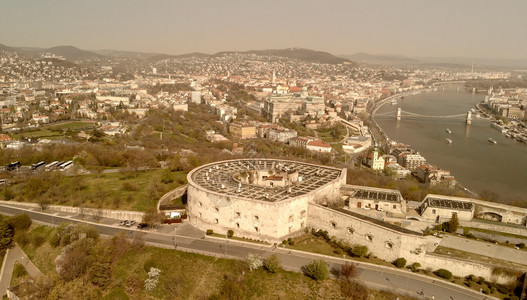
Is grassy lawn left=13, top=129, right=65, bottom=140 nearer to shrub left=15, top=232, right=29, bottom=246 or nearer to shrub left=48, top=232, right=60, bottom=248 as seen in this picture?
shrub left=15, top=232, right=29, bottom=246

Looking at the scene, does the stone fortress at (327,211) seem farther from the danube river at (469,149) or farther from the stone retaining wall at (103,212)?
the danube river at (469,149)

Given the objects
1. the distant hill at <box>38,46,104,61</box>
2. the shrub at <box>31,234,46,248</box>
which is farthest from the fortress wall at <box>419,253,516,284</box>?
the distant hill at <box>38,46,104,61</box>

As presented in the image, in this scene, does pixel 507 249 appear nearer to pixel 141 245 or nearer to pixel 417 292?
pixel 417 292

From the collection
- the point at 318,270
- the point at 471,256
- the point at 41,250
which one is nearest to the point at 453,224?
the point at 471,256

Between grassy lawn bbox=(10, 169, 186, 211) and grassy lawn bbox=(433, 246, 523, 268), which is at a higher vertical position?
grassy lawn bbox=(433, 246, 523, 268)

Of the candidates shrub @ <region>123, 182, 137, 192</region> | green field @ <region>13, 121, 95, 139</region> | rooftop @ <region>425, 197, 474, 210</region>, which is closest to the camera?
rooftop @ <region>425, 197, 474, 210</region>

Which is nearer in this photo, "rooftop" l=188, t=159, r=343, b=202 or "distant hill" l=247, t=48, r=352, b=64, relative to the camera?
"rooftop" l=188, t=159, r=343, b=202
